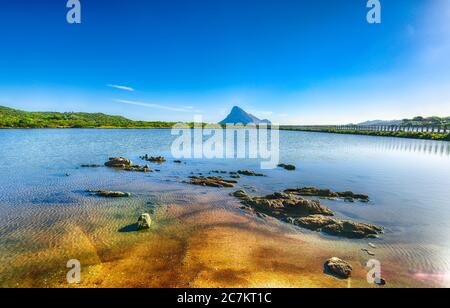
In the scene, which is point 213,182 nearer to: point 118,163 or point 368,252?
point 118,163

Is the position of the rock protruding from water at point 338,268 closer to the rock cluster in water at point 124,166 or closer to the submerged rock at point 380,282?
the submerged rock at point 380,282

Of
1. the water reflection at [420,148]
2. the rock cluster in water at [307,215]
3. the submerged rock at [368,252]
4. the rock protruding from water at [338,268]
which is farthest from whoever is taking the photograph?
the water reflection at [420,148]

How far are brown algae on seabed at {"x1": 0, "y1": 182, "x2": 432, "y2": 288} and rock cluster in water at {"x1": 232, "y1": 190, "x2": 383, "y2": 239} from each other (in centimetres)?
90

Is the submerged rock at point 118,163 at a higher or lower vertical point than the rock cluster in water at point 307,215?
higher

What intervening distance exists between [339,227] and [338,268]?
167 inches

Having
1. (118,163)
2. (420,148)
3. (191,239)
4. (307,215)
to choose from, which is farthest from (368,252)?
(420,148)

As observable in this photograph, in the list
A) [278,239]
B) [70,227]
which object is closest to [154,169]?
[70,227]

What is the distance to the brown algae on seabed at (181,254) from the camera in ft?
27.4

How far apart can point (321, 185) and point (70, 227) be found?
64.7 ft

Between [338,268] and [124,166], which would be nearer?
[338,268]

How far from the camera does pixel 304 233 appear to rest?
12555 millimetres

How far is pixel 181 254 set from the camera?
1003 cm

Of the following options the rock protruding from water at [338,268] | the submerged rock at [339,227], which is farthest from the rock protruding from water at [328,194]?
the rock protruding from water at [338,268]
